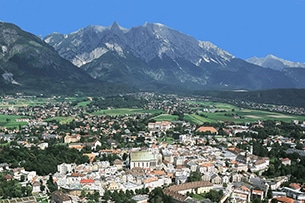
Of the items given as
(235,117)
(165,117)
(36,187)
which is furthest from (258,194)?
(235,117)

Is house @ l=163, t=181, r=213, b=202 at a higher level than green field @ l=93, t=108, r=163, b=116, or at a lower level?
lower

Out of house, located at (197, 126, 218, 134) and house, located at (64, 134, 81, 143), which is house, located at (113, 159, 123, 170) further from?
house, located at (197, 126, 218, 134)

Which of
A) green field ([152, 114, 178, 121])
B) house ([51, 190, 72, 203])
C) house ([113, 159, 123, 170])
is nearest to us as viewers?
house ([51, 190, 72, 203])

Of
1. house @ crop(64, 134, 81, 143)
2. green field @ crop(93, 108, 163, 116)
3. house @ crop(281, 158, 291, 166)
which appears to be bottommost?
house @ crop(281, 158, 291, 166)

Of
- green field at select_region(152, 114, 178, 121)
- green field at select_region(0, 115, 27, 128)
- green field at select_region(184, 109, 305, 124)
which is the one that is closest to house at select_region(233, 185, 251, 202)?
green field at select_region(184, 109, 305, 124)

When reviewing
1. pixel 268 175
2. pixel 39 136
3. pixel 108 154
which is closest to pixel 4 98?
pixel 39 136

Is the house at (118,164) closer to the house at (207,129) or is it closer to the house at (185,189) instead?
the house at (185,189)

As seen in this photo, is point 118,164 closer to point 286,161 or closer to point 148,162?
point 148,162
